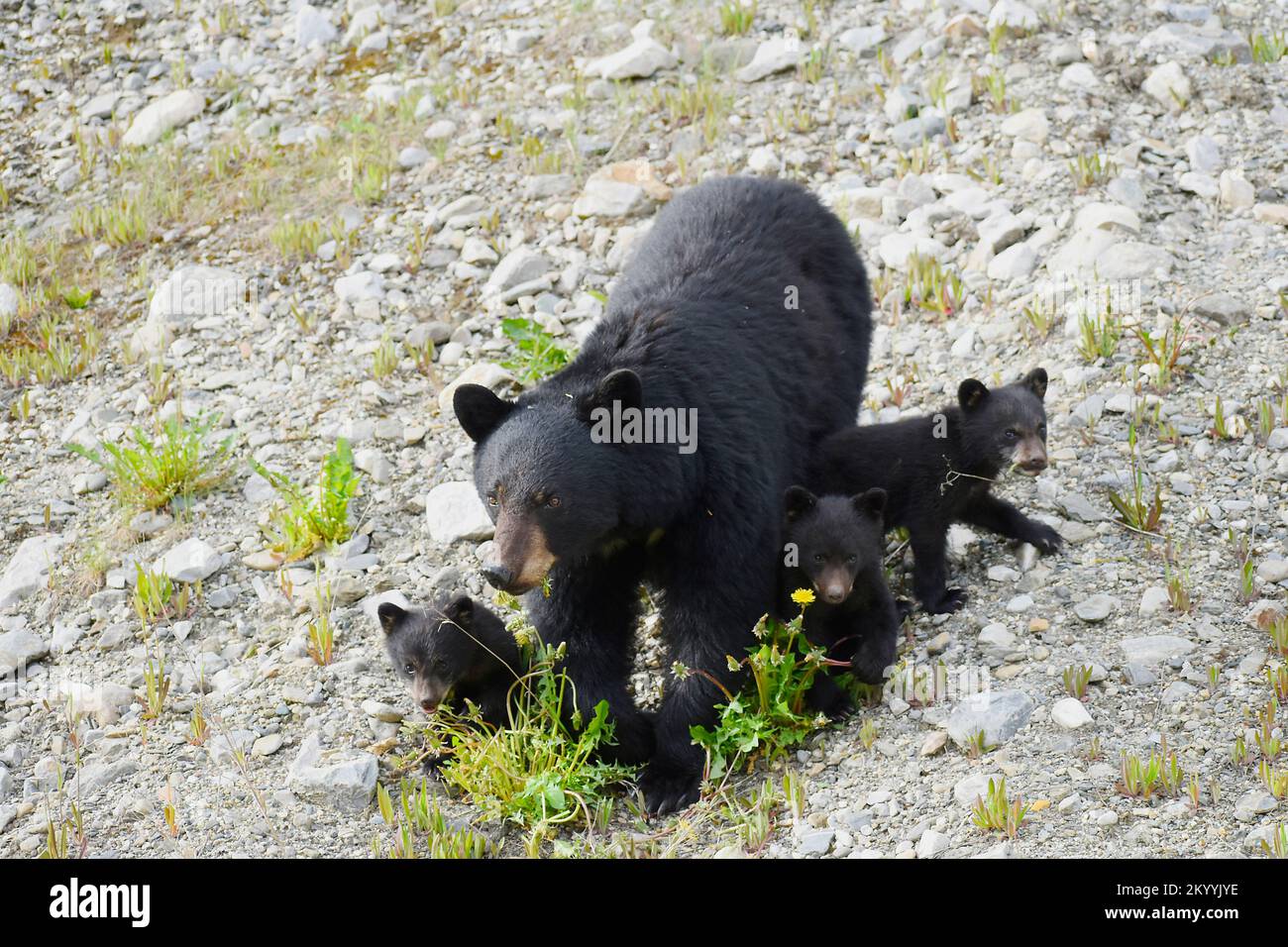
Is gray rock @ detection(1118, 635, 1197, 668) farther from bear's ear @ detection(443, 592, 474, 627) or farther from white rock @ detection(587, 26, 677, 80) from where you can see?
white rock @ detection(587, 26, 677, 80)

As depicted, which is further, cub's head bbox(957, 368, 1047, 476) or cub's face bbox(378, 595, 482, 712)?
cub's head bbox(957, 368, 1047, 476)

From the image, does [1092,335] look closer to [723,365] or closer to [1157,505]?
[1157,505]

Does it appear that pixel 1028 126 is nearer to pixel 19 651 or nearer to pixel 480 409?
pixel 480 409

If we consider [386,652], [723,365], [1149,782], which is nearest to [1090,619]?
[1149,782]

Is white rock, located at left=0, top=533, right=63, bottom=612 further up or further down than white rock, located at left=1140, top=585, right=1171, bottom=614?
further down

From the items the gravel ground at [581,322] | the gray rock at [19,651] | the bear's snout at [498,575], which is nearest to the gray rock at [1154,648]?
the gravel ground at [581,322]

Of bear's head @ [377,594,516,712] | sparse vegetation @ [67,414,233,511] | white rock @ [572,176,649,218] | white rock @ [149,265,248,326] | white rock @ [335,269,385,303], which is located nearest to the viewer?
bear's head @ [377,594,516,712]

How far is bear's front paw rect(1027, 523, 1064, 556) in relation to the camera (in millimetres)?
6438

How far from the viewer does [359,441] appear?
7980 mm

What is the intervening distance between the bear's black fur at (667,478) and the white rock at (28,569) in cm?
288

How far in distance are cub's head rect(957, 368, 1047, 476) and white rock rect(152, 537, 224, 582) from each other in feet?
12.3

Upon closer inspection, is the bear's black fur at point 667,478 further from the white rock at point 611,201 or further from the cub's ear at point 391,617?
the white rock at point 611,201

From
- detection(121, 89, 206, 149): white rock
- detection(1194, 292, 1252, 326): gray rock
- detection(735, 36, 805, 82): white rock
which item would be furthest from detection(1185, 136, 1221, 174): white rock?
detection(121, 89, 206, 149): white rock

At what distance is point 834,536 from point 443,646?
168cm
